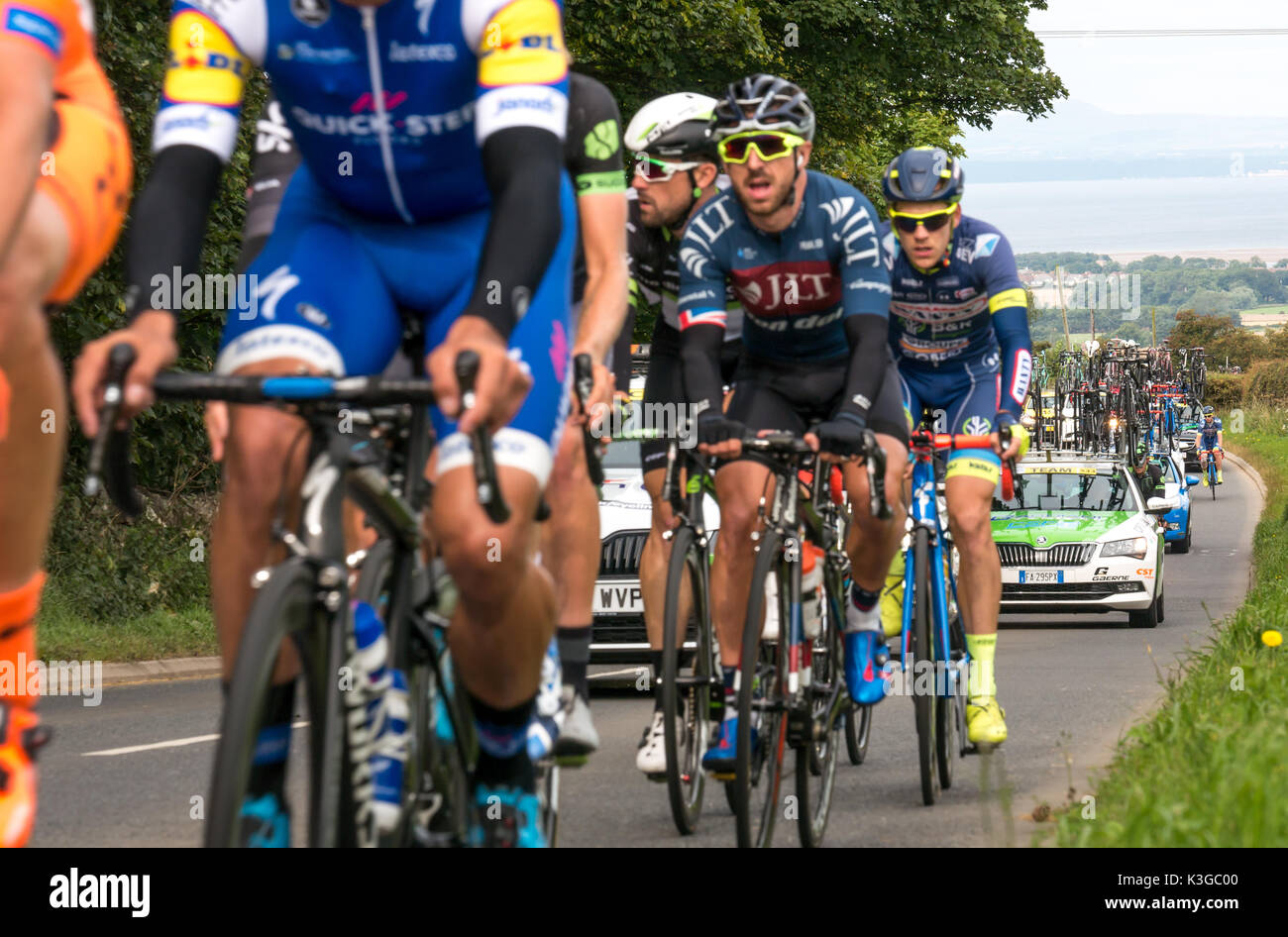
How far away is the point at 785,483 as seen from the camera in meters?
6.07

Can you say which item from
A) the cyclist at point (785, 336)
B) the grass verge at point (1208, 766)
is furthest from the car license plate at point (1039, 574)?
the cyclist at point (785, 336)

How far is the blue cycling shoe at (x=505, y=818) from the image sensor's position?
3.78 metres

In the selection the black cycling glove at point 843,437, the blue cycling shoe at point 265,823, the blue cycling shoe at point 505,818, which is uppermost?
the black cycling glove at point 843,437

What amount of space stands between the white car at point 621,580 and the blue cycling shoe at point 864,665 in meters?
4.40

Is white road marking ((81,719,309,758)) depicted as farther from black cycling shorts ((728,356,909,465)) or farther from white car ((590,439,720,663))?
black cycling shorts ((728,356,909,465))

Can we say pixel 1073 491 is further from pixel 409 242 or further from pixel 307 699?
pixel 307 699

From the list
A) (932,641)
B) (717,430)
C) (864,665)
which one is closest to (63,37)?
(717,430)

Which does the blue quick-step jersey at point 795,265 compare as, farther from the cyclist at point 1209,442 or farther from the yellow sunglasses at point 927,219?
the cyclist at point 1209,442

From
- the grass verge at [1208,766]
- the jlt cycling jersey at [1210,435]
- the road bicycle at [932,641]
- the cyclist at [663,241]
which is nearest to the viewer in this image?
the grass verge at [1208,766]

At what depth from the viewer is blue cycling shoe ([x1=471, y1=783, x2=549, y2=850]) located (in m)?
3.78

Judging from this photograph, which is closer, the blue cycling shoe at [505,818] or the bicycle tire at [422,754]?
the bicycle tire at [422,754]

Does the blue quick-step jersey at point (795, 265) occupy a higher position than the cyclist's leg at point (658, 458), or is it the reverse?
the blue quick-step jersey at point (795, 265)
